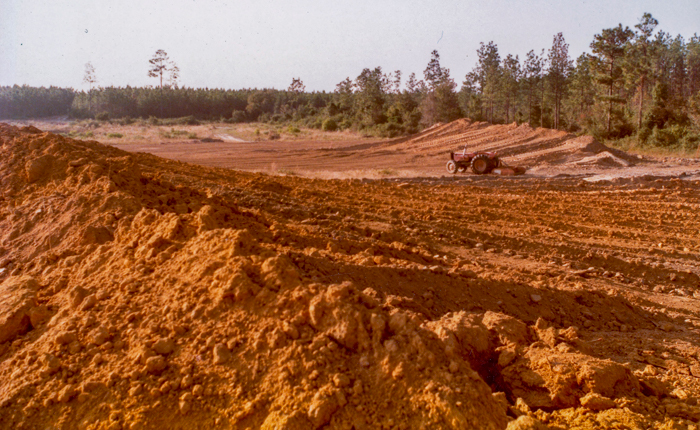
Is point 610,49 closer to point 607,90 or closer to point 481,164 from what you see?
point 607,90

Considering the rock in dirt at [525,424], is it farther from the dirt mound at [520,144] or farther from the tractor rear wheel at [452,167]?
the dirt mound at [520,144]

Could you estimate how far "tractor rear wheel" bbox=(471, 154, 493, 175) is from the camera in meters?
19.3

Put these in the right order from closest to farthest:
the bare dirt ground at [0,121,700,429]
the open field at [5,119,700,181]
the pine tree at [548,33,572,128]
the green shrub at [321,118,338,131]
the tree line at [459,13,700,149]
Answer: the bare dirt ground at [0,121,700,429] < the open field at [5,119,700,181] < the tree line at [459,13,700,149] < the pine tree at [548,33,572,128] < the green shrub at [321,118,338,131]

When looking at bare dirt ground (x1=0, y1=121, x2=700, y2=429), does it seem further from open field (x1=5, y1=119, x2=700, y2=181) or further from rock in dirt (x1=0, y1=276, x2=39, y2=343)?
open field (x1=5, y1=119, x2=700, y2=181)

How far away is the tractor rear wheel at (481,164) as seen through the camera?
63.3 feet

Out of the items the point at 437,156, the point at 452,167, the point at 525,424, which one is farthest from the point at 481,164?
the point at 525,424

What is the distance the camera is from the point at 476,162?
1945 centimetres

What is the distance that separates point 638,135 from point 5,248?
35.8 m

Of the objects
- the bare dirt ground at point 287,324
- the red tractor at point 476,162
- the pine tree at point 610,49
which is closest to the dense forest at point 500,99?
the pine tree at point 610,49

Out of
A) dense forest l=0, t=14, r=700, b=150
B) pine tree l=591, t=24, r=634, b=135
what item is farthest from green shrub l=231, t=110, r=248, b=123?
pine tree l=591, t=24, r=634, b=135

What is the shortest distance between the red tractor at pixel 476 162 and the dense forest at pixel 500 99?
15719mm

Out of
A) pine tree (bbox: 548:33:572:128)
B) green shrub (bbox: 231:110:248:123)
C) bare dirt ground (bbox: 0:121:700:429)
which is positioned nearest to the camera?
bare dirt ground (bbox: 0:121:700:429)

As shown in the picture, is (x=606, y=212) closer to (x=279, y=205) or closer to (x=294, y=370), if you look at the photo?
(x=279, y=205)

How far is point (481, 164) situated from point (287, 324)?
56.3 ft
